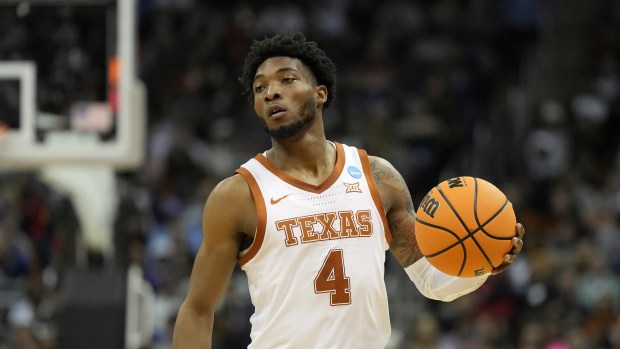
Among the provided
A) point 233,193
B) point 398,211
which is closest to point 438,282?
point 398,211

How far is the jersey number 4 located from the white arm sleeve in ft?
1.51

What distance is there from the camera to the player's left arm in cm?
512

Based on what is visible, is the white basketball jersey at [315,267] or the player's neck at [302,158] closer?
the white basketball jersey at [315,267]

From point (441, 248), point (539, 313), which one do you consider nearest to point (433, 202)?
point (441, 248)

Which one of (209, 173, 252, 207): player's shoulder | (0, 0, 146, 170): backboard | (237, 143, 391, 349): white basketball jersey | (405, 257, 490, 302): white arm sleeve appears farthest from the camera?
(0, 0, 146, 170): backboard

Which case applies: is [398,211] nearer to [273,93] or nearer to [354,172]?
[354,172]

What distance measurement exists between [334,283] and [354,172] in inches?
22.2

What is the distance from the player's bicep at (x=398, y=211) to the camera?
16.8ft

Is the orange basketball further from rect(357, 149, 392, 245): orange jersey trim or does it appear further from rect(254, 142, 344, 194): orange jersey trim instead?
rect(254, 142, 344, 194): orange jersey trim

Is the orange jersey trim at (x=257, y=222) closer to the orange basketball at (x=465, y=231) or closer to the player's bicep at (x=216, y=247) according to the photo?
the player's bicep at (x=216, y=247)

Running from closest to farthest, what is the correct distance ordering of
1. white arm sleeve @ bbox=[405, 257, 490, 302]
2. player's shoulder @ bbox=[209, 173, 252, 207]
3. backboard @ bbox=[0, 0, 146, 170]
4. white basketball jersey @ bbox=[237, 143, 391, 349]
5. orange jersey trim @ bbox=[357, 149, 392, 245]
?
1. white basketball jersey @ bbox=[237, 143, 391, 349]
2. player's shoulder @ bbox=[209, 173, 252, 207]
3. orange jersey trim @ bbox=[357, 149, 392, 245]
4. white arm sleeve @ bbox=[405, 257, 490, 302]
5. backboard @ bbox=[0, 0, 146, 170]

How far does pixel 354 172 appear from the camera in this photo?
200 inches

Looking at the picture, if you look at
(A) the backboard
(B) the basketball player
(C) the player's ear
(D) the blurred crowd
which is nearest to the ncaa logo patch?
(B) the basketball player

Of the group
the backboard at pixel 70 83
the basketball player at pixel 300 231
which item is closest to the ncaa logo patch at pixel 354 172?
the basketball player at pixel 300 231
